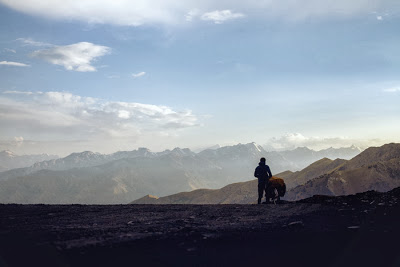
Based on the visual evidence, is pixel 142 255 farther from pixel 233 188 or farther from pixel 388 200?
pixel 233 188

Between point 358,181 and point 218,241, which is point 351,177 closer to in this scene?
point 358,181

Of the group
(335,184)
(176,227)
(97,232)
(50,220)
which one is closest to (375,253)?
(176,227)

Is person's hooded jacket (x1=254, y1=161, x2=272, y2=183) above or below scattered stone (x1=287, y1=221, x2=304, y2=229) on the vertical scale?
above

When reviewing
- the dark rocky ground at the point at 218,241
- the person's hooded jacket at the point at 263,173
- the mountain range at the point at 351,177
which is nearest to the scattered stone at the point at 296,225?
the dark rocky ground at the point at 218,241

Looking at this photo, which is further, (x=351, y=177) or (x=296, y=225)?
(x=351, y=177)

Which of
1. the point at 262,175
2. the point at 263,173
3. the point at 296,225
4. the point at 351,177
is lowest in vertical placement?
the point at 351,177

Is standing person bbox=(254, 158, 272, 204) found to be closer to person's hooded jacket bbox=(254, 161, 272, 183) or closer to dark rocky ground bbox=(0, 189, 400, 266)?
person's hooded jacket bbox=(254, 161, 272, 183)

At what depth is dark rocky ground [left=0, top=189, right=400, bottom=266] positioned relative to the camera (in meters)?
6.64

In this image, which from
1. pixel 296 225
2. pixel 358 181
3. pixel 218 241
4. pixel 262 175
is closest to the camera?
pixel 218 241

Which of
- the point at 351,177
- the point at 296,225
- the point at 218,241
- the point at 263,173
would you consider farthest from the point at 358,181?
the point at 218,241

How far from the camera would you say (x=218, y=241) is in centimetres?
827

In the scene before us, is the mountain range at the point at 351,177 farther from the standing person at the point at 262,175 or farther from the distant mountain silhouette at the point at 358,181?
the standing person at the point at 262,175

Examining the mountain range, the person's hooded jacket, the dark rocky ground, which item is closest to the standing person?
the person's hooded jacket

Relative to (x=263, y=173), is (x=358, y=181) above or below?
below
